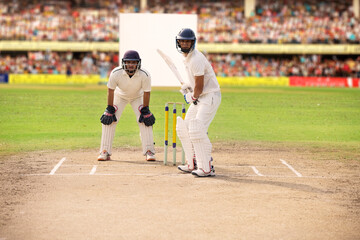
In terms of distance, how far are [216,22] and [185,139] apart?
43.4 metres

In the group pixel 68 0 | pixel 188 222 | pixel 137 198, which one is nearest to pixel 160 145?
pixel 137 198

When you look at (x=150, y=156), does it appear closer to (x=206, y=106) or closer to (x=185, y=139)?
(x=185, y=139)

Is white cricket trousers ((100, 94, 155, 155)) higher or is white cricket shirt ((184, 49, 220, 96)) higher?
white cricket shirt ((184, 49, 220, 96))

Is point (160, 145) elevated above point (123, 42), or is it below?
below

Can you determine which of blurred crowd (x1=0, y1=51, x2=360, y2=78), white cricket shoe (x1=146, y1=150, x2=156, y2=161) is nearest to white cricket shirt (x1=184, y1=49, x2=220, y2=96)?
white cricket shoe (x1=146, y1=150, x2=156, y2=161)

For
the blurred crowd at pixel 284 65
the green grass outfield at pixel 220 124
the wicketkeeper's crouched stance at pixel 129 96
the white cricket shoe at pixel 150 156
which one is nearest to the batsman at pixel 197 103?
the white cricket shoe at pixel 150 156

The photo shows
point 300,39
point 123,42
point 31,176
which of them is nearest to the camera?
point 31,176

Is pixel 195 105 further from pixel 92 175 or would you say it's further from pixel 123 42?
pixel 123 42

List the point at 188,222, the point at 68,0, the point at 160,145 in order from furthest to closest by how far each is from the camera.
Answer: the point at 68,0
the point at 160,145
the point at 188,222

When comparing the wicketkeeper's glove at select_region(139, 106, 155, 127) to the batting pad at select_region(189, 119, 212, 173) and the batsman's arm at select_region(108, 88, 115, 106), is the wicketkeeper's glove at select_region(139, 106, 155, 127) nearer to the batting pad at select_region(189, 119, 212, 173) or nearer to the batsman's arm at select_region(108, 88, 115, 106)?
the batsman's arm at select_region(108, 88, 115, 106)

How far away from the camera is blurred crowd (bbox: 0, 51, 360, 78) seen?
49.4 metres

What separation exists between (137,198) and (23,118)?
1305 cm

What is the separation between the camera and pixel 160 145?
1395cm

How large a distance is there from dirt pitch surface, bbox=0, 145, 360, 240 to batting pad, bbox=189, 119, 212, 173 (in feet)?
0.90
